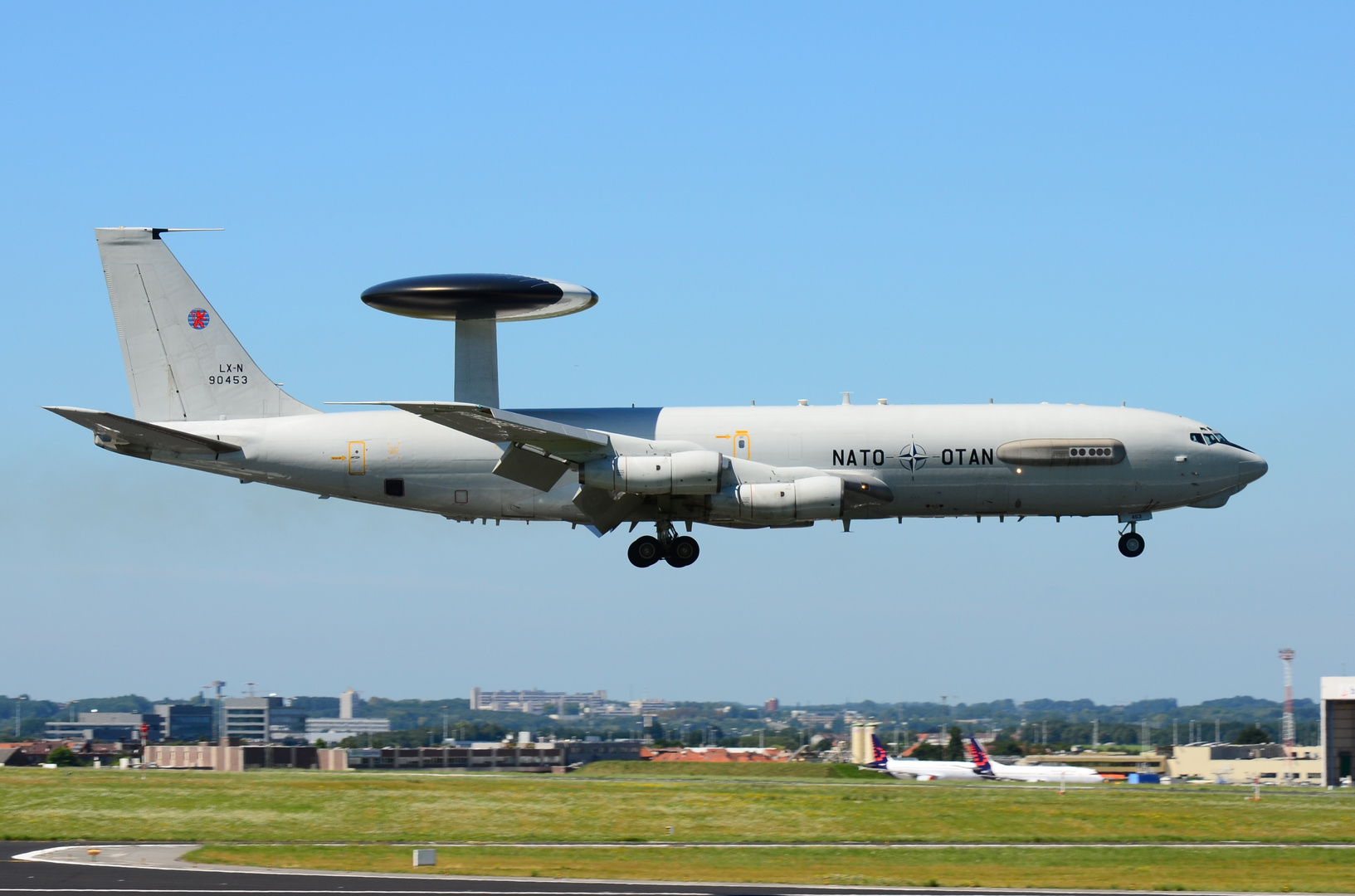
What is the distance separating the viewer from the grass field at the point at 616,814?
1559 inches

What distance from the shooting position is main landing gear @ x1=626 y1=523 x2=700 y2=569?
4753 centimetres

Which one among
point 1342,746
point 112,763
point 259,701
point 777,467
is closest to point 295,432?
point 777,467

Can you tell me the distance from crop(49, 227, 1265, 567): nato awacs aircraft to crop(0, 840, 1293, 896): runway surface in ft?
51.0

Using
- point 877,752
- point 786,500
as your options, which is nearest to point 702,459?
point 786,500

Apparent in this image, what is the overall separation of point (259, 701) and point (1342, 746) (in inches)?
5174

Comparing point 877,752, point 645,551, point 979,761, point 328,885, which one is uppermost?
point 645,551

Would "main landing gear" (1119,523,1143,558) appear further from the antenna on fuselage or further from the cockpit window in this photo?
the antenna on fuselage

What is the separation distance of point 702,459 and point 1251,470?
59.3ft

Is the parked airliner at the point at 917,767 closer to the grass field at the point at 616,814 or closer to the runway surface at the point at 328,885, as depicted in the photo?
the grass field at the point at 616,814

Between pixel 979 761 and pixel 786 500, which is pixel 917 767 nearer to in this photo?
pixel 979 761

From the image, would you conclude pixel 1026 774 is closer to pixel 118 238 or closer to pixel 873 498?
pixel 873 498

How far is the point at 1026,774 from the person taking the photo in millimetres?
88062

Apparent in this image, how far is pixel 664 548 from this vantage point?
4769cm

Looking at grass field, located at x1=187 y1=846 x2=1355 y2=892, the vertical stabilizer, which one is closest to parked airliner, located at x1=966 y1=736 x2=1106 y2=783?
grass field, located at x1=187 y1=846 x2=1355 y2=892
